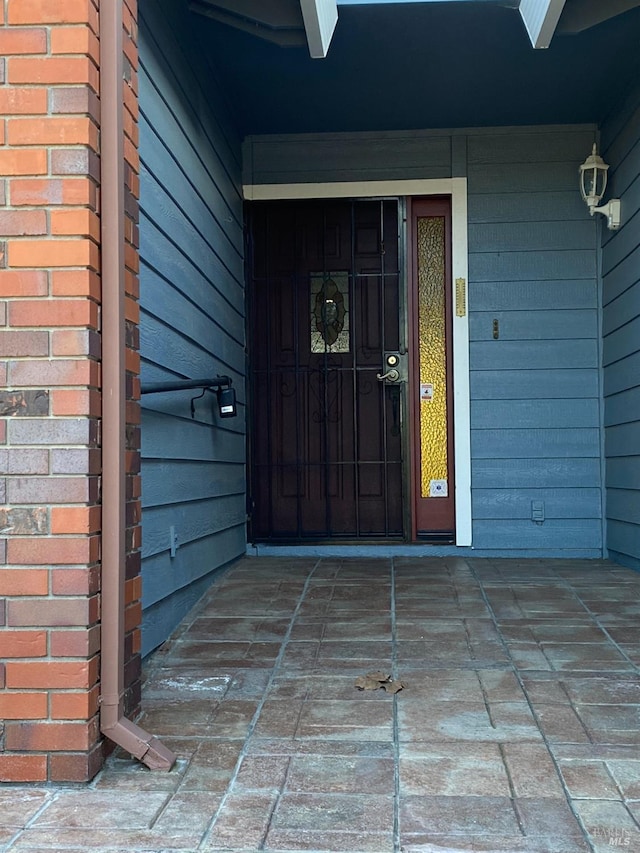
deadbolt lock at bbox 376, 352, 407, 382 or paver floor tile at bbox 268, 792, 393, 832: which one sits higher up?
deadbolt lock at bbox 376, 352, 407, 382

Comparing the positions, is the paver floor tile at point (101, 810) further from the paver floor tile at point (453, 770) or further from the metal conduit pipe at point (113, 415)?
the paver floor tile at point (453, 770)

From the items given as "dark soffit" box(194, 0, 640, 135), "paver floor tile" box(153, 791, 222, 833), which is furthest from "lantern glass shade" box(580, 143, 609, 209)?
"paver floor tile" box(153, 791, 222, 833)

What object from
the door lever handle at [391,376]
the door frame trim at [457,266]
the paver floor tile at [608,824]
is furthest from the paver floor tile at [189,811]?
the door lever handle at [391,376]

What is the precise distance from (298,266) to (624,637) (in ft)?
8.87

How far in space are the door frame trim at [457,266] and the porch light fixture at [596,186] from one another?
0.63 metres

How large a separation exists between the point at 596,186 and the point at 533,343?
87cm

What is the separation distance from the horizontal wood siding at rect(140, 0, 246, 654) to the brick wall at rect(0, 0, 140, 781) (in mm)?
861

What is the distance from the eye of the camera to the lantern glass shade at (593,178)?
4.35 m

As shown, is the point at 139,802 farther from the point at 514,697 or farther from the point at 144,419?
the point at 144,419

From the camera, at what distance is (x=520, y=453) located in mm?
4590

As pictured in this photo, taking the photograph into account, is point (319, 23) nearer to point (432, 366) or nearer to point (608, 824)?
point (432, 366)

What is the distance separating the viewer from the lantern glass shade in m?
4.35

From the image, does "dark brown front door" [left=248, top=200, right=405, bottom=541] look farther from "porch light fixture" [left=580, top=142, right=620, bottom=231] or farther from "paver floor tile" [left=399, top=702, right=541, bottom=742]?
"paver floor tile" [left=399, top=702, right=541, bottom=742]

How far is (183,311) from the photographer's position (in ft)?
10.6
